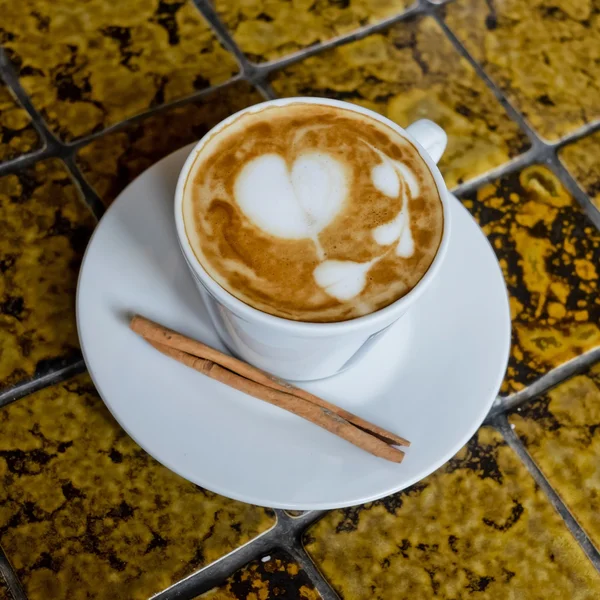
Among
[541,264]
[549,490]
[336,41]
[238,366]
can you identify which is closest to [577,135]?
[541,264]

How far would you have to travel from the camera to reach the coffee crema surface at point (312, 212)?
0.53 metres

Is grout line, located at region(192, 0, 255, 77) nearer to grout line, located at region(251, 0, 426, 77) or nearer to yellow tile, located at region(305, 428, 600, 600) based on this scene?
grout line, located at region(251, 0, 426, 77)

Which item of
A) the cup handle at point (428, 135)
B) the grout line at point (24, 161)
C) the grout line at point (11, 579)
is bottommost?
the grout line at point (11, 579)

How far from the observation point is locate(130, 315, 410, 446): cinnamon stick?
601mm

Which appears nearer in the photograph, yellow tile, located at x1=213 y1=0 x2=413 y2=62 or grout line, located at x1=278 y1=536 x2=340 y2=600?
grout line, located at x1=278 y1=536 x2=340 y2=600

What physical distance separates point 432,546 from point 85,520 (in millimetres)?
344

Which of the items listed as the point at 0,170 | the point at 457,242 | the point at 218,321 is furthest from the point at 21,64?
the point at 457,242

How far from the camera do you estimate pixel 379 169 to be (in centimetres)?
58

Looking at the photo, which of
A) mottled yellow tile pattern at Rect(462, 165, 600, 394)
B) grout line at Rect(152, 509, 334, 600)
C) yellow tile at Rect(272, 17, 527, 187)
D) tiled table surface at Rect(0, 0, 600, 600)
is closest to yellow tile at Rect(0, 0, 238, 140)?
tiled table surface at Rect(0, 0, 600, 600)

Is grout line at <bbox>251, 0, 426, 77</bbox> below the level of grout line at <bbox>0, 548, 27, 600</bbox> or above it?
above

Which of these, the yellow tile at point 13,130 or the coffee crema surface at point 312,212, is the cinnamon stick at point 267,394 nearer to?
the coffee crema surface at point 312,212

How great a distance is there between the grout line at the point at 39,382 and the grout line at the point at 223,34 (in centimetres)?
44

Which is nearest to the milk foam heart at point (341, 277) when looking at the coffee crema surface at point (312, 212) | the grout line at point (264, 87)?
the coffee crema surface at point (312, 212)

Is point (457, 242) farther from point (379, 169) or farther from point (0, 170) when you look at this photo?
point (0, 170)
